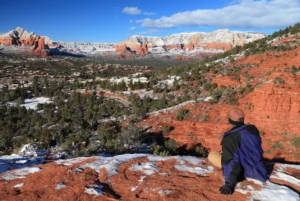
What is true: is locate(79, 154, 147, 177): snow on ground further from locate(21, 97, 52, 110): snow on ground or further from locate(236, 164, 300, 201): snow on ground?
locate(21, 97, 52, 110): snow on ground

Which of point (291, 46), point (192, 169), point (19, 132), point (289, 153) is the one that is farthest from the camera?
point (291, 46)

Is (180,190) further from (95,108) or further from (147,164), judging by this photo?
(95,108)

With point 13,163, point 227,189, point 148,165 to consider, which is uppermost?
point 227,189

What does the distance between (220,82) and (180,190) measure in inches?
948

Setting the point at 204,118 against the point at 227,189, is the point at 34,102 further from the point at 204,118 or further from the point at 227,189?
the point at 227,189

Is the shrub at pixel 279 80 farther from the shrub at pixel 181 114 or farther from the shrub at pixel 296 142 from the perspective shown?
the shrub at pixel 181 114

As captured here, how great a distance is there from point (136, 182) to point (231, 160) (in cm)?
190

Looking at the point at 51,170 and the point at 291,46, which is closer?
the point at 51,170

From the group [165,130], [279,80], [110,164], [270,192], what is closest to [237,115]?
[270,192]

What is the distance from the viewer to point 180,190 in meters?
4.73

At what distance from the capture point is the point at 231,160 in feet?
14.8

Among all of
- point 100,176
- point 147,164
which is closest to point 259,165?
point 147,164

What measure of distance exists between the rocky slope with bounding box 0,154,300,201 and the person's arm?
0.20m

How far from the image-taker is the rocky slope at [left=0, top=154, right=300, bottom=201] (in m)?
4.56
